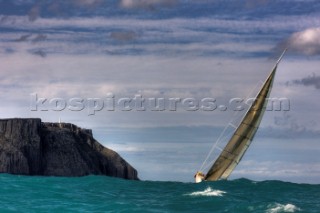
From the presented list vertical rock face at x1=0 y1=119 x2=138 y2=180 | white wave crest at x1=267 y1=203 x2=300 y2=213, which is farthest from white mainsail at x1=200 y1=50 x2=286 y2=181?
vertical rock face at x1=0 y1=119 x2=138 y2=180

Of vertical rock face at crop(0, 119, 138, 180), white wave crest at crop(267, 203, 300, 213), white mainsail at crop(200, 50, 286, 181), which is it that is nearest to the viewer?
white wave crest at crop(267, 203, 300, 213)

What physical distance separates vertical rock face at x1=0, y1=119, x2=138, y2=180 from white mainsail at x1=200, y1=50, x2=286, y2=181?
263ft

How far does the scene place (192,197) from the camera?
163 feet

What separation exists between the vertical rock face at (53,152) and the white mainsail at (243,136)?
80.0 metres

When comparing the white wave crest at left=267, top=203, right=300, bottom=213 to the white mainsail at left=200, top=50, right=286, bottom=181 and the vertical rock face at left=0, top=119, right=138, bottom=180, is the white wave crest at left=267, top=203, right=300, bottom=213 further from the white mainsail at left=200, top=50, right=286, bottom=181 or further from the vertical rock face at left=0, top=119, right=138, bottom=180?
the vertical rock face at left=0, top=119, right=138, bottom=180

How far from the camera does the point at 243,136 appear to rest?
188 feet

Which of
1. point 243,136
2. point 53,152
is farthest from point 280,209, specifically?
point 53,152

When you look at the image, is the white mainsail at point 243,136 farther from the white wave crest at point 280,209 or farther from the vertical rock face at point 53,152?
the vertical rock face at point 53,152

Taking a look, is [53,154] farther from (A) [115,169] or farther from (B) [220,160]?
(B) [220,160]

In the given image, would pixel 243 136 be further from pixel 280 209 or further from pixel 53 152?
pixel 53 152

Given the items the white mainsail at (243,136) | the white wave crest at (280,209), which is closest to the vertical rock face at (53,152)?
the white mainsail at (243,136)

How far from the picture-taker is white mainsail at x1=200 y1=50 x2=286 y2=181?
56.3 metres

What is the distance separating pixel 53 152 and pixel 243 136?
93418 millimetres

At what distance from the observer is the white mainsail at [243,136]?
56.3m
